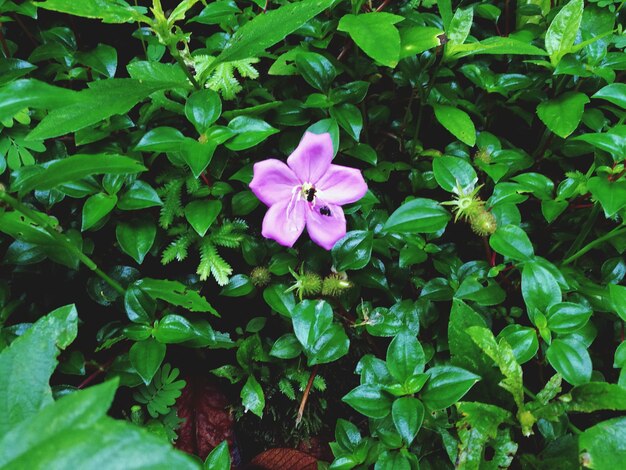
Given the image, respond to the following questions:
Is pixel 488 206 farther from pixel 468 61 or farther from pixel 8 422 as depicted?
pixel 8 422

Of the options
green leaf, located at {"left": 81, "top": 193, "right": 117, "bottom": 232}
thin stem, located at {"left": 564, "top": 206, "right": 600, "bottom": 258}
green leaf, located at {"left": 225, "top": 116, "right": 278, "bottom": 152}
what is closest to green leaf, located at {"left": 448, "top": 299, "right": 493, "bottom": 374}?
thin stem, located at {"left": 564, "top": 206, "right": 600, "bottom": 258}

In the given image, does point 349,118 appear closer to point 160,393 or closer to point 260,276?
point 260,276

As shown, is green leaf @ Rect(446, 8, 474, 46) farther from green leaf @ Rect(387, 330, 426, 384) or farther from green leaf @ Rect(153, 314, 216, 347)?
green leaf @ Rect(153, 314, 216, 347)

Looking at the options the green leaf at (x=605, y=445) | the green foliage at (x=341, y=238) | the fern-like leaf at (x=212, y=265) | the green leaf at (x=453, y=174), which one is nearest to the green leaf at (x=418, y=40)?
the green foliage at (x=341, y=238)

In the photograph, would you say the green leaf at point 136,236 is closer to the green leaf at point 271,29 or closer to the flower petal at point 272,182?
the flower petal at point 272,182

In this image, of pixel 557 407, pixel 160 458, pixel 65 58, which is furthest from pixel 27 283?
pixel 557 407

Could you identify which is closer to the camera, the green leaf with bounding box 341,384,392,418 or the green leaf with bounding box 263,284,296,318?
the green leaf with bounding box 341,384,392,418
